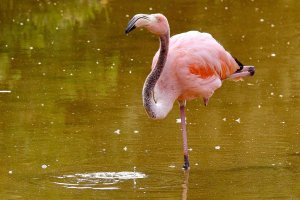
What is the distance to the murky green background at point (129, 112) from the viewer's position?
787 cm

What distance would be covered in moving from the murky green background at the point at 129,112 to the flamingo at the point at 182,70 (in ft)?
1.72

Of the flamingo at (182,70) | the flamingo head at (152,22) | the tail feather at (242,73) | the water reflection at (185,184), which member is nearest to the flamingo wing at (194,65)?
the flamingo at (182,70)

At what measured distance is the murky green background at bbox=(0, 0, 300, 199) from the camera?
25.8 feet

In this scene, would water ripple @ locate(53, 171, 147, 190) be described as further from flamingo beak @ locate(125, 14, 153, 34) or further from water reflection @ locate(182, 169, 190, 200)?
flamingo beak @ locate(125, 14, 153, 34)

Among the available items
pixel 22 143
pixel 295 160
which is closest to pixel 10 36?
pixel 22 143

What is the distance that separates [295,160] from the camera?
8438mm

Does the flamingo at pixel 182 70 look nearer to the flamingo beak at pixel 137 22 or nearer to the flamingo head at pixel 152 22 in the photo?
the flamingo head at pixel 152 22

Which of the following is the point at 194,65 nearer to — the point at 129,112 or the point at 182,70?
the point at 182,70

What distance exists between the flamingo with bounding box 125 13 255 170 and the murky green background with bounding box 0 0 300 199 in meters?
0.52

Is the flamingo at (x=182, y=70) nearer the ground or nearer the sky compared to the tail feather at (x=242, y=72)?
nearer the sky

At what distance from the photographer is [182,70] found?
27.3ft

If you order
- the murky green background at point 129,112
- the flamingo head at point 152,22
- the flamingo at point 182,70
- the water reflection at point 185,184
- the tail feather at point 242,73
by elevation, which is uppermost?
the flamingo head at point 152,22

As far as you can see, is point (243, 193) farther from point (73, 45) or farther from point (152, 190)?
point (73, 45)

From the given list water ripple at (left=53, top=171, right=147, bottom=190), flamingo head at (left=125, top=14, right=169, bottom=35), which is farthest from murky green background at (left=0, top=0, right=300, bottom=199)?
flamingo head at (left=125, top=14, right=169, bottom=35)
